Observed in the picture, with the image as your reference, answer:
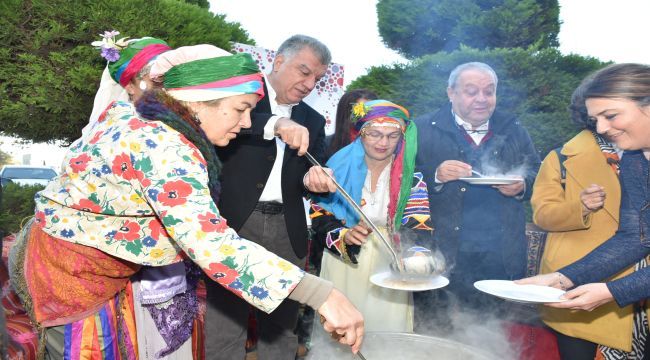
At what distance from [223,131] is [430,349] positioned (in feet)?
3.78

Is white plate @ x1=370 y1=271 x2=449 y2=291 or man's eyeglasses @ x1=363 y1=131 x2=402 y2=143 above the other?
man's eyeglasses @ x1=363 y1=131 x2=402 y2=143

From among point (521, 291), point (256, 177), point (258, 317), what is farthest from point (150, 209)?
point (258, 317)

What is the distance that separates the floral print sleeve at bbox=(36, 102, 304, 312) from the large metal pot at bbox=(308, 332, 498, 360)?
760 millimetres

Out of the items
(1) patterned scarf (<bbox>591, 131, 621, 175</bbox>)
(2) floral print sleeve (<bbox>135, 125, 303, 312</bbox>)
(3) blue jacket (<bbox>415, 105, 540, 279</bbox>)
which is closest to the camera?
(2) floral print sleeve (<bbox>135, 125, 303, 312</bbox>)

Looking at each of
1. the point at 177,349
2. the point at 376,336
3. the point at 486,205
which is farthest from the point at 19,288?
the point at 486,205

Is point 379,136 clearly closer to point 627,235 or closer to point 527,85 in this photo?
point 627,235

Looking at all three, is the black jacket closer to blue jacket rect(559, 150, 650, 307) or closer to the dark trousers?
the dark trousers

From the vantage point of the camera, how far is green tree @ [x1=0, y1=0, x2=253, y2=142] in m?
3.61

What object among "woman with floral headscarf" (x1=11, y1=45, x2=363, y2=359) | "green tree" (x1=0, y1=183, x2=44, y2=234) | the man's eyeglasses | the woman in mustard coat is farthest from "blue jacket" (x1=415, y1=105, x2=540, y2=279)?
"green tree" (x1=0, y1=183, x2=44, y2=234)

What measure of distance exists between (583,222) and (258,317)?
6.09 feet

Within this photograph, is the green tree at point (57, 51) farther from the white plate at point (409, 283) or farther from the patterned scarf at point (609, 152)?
the patterned scarf at point (609, 152)

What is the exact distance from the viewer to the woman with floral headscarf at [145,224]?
1.14 metres

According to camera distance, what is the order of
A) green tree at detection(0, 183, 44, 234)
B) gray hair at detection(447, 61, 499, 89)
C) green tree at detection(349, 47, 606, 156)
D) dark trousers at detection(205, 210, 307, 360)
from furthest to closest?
1. green tree at detection(349, 47, 606, 156)
2. green tree at detection(0, 183, 44, 234)
3. gray hair at detection(447, 61, 499, 89)
4. dark trousers at detection(205, 210, 307, 360)

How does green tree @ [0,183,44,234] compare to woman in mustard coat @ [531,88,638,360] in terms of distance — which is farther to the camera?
green tree @ [0,183,44,234]
